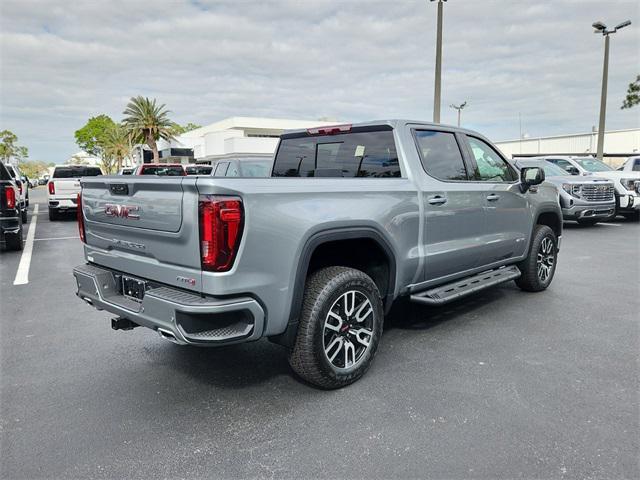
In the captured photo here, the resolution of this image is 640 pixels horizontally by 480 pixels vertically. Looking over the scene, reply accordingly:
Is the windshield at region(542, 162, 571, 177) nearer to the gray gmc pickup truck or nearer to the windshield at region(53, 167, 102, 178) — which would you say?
the gray gmc pickup truck

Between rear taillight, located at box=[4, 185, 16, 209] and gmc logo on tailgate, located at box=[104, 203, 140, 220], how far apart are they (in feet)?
21.3

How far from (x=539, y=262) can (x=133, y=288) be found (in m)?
4.71

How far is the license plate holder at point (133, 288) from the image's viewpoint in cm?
331

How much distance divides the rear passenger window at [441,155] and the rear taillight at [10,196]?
7719 mm

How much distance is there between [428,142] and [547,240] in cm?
257

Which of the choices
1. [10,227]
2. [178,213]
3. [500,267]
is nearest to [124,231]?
[178,213]

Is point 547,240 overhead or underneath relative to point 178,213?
underneath

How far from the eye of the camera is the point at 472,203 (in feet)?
15.2

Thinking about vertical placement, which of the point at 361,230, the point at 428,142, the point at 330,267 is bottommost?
the point at 330,267

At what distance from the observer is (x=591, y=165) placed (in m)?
15.2

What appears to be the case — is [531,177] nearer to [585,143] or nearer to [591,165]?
[591,165]

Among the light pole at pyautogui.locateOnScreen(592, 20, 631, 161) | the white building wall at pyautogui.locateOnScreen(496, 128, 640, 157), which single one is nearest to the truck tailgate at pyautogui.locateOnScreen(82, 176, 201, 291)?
the light pole at pyautogui.locateOnScreen(592, 20, 631, 161)

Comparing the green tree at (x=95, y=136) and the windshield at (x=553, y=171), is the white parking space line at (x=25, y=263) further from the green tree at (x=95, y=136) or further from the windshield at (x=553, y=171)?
the green tree at (x=95, y=136)

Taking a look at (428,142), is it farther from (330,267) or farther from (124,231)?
(124,231)
